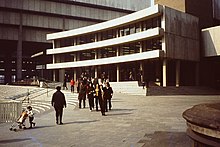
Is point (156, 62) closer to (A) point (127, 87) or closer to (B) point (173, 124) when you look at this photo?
(A) point (127, 87)

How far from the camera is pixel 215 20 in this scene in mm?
49062

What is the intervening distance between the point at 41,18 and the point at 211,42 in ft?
126

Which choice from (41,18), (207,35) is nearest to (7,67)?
(41,18)

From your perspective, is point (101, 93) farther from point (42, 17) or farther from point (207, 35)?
point (42, 17)

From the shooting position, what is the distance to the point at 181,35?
120ft

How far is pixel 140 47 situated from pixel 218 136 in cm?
3671

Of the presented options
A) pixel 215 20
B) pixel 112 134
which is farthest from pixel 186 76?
pixel 112 134

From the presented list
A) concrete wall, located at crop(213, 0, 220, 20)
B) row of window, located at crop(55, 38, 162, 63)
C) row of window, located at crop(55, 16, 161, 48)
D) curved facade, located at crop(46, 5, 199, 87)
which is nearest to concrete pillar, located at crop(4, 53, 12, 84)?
curved facade, located at crop(46, 5, 199, 87)

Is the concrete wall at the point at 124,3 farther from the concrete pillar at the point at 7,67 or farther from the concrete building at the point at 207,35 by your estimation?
the concrete pillar at the point at 7,67

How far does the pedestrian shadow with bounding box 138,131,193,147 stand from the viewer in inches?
239

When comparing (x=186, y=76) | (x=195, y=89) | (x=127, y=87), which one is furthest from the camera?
(x=186, y=76)

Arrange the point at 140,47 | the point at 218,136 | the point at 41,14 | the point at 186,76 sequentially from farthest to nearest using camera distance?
the point at 41,14 → the point at 186,76 → the point at 140,47 → the point at 218,136

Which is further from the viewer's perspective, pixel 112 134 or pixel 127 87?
pixel 127 87

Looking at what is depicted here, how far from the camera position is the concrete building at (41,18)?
176 feet
